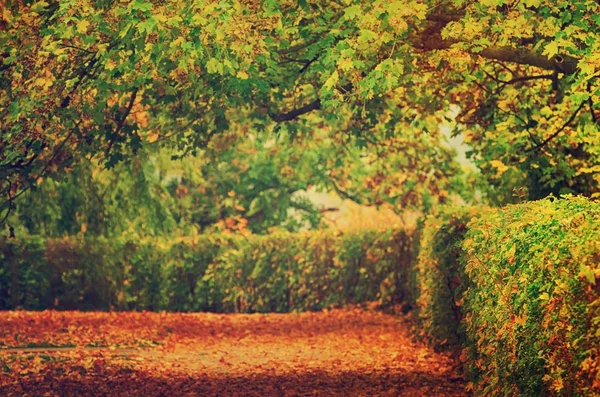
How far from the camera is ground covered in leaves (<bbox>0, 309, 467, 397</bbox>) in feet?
35.9

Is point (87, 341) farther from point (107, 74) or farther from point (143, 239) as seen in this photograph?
point (143, 239)

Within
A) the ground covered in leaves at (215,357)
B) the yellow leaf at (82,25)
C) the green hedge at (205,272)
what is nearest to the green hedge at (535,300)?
the ground covered in leaves at (215,357)

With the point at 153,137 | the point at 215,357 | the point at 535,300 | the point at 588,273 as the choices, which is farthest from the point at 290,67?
the point at 588,273

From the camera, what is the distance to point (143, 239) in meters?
23.8

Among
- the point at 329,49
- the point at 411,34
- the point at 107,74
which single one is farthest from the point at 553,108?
the point at 107,74

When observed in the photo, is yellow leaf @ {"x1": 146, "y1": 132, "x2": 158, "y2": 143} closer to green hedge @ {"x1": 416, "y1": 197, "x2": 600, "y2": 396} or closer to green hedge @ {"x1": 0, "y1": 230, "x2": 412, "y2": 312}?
green hedge @ {"x1": 416, "y1": 197, "x2": 600, "y2": 396}

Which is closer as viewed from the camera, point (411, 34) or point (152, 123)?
point (411, 34)

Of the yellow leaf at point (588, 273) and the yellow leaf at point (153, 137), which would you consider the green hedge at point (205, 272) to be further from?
the yellow leaf at point (588, 273)

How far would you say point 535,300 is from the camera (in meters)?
6.92

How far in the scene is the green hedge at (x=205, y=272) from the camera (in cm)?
2270

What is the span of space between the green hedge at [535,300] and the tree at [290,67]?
2.23 m

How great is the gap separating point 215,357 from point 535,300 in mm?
8125

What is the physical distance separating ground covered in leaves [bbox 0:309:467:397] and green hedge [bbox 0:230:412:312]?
6.12ft

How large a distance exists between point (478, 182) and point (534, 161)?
5.07 metres
